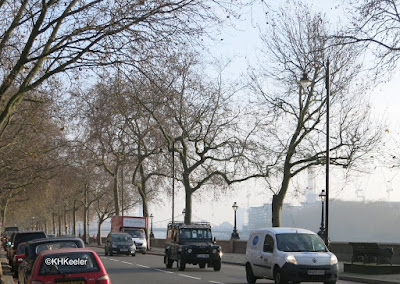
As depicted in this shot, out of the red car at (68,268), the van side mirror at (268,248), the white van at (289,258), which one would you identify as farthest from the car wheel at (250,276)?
the red car at (68,268)

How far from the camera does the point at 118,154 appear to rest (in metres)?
69.7

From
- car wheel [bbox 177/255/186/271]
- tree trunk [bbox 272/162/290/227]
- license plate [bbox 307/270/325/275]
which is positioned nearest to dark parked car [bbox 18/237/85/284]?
license plate [bbox 307/270/325/275]

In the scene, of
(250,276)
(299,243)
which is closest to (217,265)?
(250,276)

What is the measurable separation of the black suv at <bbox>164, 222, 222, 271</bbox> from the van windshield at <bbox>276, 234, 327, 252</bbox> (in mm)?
9467

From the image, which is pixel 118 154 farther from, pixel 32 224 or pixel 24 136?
pixel 32 224

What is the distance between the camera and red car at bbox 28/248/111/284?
13227 millimetres

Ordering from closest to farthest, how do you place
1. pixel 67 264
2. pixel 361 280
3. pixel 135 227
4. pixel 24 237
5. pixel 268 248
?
pixel 67 264, pixel 268 248, pixel 361 280, pixel 24 237, pixel 135 227

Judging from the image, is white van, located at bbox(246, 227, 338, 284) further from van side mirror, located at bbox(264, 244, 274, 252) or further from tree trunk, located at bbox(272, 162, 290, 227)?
tree trunk, located at bbox(272, 162, 290, 227)

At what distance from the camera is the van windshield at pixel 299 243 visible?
2050cm

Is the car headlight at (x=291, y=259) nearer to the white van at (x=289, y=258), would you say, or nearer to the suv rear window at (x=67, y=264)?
the white van at (x=289, y=258)

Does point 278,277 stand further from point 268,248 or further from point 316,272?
point 268,248

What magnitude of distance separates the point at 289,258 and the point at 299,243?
1.23m

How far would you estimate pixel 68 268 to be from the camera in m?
13.4

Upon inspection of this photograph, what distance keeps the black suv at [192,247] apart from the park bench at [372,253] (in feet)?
19.8
